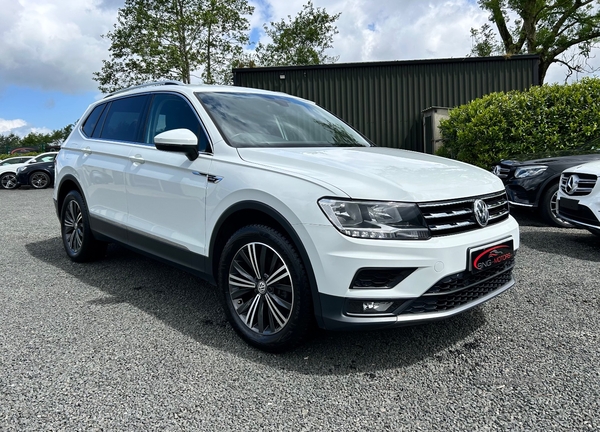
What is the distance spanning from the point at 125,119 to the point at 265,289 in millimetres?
2490

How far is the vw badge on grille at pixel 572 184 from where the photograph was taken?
5424 millimetres

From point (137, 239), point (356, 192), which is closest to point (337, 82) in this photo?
point (137, 239)

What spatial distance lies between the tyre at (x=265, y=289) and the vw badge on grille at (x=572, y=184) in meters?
4.10

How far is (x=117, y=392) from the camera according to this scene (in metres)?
2.53

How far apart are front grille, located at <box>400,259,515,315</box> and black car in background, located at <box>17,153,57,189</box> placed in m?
19.1

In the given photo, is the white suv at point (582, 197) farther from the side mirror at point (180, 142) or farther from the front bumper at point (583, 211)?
the side mirror at point (180, 142)

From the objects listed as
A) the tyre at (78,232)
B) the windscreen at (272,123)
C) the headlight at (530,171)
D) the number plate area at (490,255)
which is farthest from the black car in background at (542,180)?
the tyre at (78,232)

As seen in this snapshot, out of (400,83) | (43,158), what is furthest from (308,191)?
(43,158)

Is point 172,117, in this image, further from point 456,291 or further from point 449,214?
point 456,291

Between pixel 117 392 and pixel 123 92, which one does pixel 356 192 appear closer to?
pixel 117 392

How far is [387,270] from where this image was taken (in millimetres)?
2559

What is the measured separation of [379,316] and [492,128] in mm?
7457

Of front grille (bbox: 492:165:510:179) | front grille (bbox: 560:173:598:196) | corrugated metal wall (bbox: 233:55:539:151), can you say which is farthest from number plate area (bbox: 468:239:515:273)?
corrugated metal wall (bbox: 233:55:539:151)

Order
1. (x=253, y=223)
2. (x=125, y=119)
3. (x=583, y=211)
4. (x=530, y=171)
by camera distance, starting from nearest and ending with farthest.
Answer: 1. (x=253, y=223)
2. (x=125, y=119)
3. (x=583, y=211)
4. (x=530, y=171)
